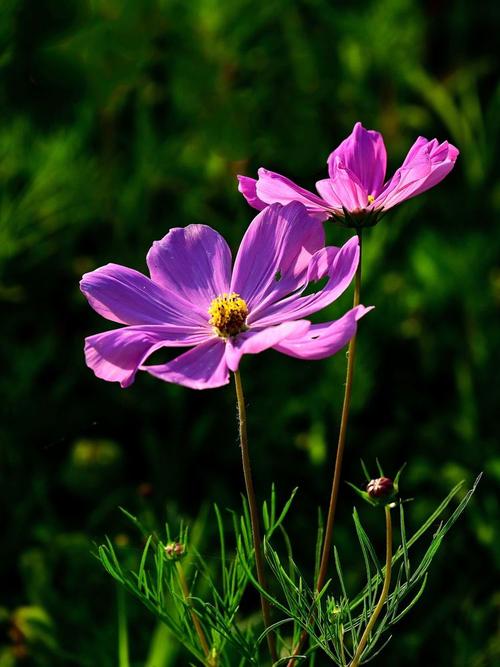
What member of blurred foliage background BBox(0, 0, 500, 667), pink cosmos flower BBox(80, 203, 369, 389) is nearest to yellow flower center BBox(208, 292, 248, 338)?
pink cosmos flower BBox(80, 203, 369, 389)

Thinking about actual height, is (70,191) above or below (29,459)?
above

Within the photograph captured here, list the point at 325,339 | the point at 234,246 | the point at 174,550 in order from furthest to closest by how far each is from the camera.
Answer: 1. the point at 234,246
2. the point at 174,550
3. the point at 325,339

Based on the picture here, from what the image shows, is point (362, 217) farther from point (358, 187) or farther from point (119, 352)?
point (119, 352)

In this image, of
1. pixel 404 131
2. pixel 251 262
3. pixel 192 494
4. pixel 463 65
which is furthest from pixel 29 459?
pixel 463 65

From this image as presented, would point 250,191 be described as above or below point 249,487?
above

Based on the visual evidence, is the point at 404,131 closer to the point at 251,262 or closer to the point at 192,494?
the point at 192,494

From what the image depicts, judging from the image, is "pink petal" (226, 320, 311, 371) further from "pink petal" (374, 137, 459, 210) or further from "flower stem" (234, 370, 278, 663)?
"pink petal" (374, 137, 459, 210)

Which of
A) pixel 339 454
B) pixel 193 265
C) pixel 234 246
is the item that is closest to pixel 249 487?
pixel 339 454
